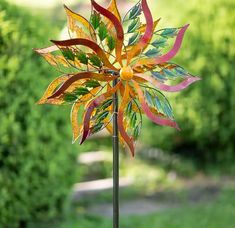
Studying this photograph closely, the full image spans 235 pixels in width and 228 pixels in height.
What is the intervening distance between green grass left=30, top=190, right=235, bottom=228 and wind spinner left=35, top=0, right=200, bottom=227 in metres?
2.30

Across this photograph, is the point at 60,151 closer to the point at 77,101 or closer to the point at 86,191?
the point at 86,191

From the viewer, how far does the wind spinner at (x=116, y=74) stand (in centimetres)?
221

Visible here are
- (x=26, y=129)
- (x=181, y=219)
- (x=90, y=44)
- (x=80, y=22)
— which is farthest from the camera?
(x=181, y=219)

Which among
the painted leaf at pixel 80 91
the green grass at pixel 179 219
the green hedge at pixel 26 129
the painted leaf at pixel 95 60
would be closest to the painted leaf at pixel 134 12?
the painted leaf at pixel 95 60

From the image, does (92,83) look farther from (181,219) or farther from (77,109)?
(181,219)

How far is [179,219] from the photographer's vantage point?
15.7 ft

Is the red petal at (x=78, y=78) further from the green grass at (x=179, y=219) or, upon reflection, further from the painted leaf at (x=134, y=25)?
the green grass at (x=179, y=219)

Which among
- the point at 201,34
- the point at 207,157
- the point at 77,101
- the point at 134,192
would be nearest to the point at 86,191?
the point at 134,192

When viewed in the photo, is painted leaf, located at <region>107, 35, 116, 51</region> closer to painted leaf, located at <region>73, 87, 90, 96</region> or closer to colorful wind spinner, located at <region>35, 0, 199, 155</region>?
colorful wind spinner, located at <region>35, 0, 199, 155</region>

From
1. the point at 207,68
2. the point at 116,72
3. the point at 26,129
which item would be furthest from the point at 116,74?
the point at 207,68

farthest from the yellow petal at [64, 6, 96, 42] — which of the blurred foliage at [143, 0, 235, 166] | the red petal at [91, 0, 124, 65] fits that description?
the blurred foliage at [143, 0, 235, 166]

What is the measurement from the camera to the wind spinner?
221 cm

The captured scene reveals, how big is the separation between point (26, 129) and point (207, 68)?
2.37 meters

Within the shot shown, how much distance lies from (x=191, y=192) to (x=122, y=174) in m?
0.86
